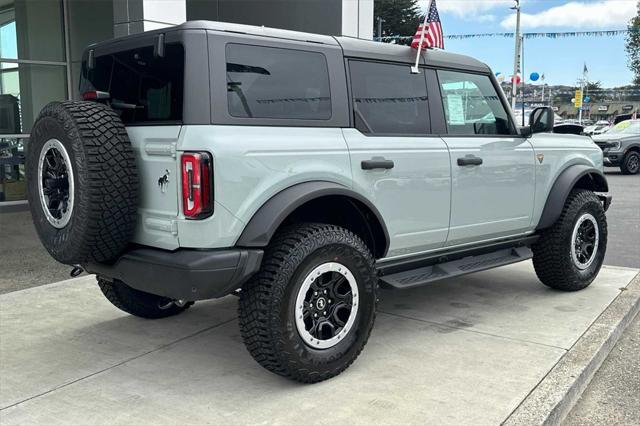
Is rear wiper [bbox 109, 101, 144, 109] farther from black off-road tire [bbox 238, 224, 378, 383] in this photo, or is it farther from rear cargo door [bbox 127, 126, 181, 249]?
black off-road tire [bbox 238, 224, 378, 383]

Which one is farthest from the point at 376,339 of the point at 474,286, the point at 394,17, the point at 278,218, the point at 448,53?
the point at 394,17

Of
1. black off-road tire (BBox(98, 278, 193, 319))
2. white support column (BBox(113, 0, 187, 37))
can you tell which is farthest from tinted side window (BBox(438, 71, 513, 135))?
white support column (BBox(113, 0, 187, 37))

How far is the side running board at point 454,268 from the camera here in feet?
13.3

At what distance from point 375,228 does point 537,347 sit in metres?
1.32

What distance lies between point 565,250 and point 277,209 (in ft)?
9.97

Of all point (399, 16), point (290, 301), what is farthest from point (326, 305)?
point (399, 16)

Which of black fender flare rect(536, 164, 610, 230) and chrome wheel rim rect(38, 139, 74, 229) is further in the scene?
black fender flare rect(536, 164, 610, 230)

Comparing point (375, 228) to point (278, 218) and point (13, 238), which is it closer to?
point (278, 218)

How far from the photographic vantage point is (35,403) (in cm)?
324

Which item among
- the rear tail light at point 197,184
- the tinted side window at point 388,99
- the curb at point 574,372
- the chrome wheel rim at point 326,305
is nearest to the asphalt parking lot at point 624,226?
the curb at point 574,372

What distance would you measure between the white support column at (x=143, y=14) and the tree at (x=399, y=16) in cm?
4427

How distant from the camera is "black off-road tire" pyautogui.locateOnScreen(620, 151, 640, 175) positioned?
17594mm

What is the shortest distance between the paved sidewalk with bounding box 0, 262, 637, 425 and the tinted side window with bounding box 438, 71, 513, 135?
1.43 meters

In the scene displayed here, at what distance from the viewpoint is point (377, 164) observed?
3715 mm
